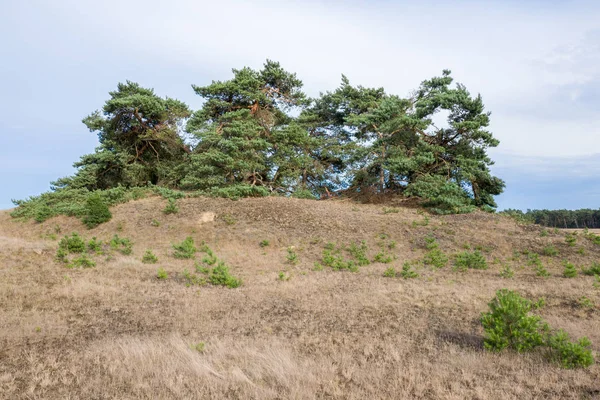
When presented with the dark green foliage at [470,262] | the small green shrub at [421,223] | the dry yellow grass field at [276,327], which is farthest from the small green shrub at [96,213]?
the dark green foliage at [470,262]

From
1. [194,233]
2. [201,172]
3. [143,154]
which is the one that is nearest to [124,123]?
[143,154]

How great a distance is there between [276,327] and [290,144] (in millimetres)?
18887

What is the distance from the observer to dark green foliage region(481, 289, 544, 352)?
543cm

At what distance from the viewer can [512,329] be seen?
5555 millimetres

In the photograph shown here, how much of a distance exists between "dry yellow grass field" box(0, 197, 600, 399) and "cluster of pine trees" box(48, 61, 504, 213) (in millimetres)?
7032

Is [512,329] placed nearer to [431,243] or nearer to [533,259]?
[533,259]

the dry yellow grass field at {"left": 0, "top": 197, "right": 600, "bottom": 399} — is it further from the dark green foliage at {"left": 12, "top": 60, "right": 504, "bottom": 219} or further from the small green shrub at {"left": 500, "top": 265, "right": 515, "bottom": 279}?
the dark green foliage at {"left": 12, "top": 60, "right": 504, "bottom": 219}

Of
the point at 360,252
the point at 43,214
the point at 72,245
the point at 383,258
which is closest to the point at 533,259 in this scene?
the point at 383,258

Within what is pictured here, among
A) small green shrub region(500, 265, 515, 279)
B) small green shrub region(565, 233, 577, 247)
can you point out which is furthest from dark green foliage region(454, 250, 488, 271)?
small green shrub region(565, 233, 577, 247)

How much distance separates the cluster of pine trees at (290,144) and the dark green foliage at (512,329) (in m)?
15.1

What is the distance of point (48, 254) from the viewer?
12508 millimetres

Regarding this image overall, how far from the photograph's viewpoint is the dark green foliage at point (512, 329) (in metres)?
5.43

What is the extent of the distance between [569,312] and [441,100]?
55.3 ft

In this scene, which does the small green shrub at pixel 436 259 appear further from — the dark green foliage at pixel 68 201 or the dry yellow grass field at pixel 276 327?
the dark green foliage at pixel 68 201
